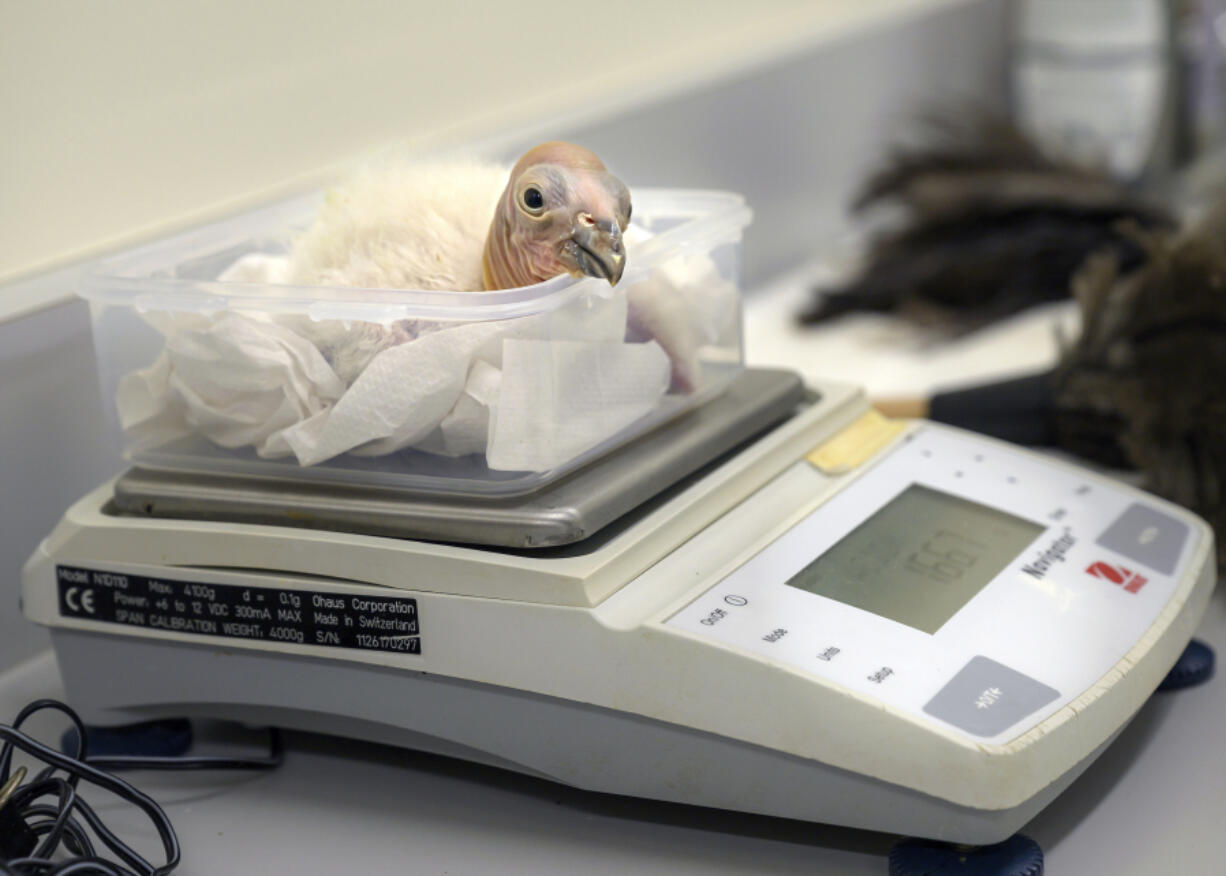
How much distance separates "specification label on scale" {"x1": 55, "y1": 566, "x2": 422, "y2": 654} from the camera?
50cm

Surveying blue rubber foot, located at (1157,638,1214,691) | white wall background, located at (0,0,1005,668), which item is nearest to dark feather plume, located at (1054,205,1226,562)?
blue rubber foot, located at (1157,638,1214,691)

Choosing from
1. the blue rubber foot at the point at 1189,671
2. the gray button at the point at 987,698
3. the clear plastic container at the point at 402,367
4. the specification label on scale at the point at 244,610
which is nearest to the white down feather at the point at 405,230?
the clear plastic container at the point at 402,367

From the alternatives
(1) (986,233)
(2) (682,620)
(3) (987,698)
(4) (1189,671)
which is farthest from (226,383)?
(1) (986,233)

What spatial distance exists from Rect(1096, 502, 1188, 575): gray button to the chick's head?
26 centimetres

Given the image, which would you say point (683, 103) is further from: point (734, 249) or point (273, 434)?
point (273, 434)

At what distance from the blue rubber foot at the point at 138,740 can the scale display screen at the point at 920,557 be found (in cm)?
29

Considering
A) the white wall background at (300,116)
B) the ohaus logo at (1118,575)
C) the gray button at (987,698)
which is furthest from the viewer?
the white wall background at (300,116)

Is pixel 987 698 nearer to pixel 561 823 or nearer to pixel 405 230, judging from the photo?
pixel 561 823

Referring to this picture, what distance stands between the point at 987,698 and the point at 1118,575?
0.42 ft

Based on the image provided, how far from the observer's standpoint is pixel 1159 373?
0.76 meters

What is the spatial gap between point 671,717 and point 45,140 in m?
0.44

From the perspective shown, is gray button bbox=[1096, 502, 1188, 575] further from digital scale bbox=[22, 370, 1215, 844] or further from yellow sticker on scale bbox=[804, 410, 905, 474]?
yellow sticker on scale bbox=[804, 410, 905, 474]

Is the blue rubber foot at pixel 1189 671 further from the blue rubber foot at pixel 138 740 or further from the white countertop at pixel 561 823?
the blue rubber foot at pixel 138 740

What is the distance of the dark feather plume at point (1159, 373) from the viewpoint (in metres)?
0.72
